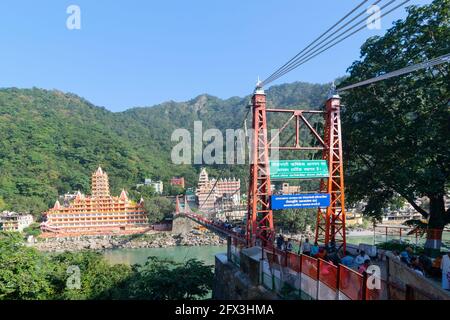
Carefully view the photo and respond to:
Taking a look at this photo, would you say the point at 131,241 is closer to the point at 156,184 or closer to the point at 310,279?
the point at 156,184

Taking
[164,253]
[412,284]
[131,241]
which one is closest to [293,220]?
[164,253]

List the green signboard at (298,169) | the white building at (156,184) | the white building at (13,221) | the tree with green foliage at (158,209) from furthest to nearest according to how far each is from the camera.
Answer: the white building at (156,184)
the tree with green foliage at (158,209)
the white building at (13,221)
the green signboard at (298,169)

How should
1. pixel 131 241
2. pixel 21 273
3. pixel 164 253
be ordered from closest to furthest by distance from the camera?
pixel 21 273 < pixel 164 253 < pixel 131 241

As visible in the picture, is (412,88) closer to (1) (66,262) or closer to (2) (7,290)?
(2) (7,290)

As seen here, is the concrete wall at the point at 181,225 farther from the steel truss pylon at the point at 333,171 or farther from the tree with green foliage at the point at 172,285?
the steel truss pylon at the point at 333,171

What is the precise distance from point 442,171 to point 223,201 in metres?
51.9

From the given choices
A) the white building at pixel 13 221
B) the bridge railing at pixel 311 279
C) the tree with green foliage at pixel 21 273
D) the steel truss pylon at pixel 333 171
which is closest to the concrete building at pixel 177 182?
the white building at pixel 13 221

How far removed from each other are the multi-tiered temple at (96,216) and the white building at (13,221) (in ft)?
7.78

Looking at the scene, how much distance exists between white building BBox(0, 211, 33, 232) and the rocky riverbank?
415 centimetres

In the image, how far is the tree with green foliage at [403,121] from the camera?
32.4 ft

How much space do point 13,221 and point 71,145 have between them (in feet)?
128

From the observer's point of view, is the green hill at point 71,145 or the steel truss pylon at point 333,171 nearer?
the steel truss pylon at point 333,171

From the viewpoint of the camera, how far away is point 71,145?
82.1m

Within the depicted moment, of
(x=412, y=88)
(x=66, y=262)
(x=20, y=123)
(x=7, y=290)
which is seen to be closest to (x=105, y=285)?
(x=66, y=262)
